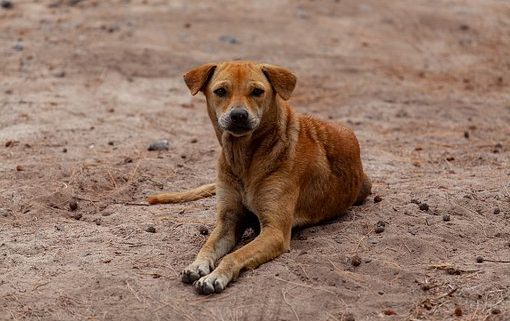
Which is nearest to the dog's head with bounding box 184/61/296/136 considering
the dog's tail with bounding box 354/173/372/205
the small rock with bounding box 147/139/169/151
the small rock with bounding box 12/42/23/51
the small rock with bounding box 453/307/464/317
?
the dog's tail with bounding box 354/173/372/205

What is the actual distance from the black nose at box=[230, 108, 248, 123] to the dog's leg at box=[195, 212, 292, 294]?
736 millimetres

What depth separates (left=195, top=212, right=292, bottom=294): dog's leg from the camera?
5.46 meters

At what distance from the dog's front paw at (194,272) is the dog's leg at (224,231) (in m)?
0.07

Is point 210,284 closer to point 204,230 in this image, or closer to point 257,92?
point 204,230

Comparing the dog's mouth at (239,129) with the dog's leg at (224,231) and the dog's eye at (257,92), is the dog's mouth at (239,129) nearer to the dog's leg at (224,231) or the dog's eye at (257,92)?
the dog's eye at (257,92)

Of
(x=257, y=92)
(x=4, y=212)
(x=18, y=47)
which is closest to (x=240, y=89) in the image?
(x=257, y=92)

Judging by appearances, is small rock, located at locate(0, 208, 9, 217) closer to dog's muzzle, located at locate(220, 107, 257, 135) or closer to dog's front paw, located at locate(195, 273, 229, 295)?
dog's muzzle, located at locate(220, 107, 257, 135)

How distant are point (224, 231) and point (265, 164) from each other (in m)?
0.58

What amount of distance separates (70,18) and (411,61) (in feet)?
18.9

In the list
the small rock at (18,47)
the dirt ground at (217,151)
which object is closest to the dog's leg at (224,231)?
the dirt ground at (217,151)

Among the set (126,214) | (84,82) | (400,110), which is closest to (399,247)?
(126,214)

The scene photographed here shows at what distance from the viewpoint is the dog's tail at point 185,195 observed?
296 inches

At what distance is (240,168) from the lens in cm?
647

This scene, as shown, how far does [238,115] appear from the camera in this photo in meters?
5.98
